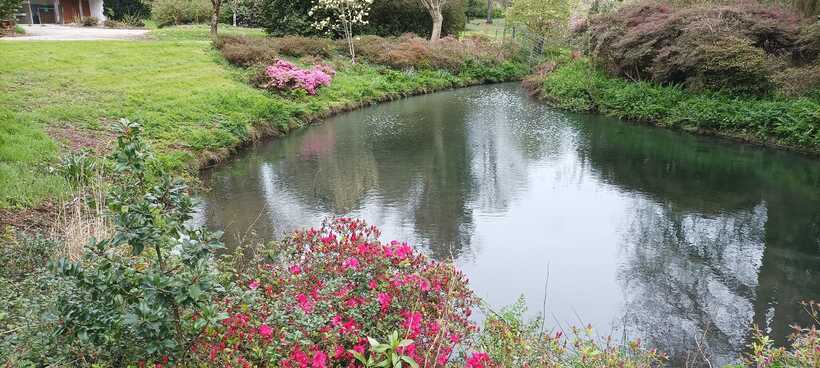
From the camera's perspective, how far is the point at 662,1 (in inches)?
823

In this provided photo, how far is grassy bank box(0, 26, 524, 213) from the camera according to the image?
383 inches

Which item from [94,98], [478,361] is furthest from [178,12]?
[478,361]

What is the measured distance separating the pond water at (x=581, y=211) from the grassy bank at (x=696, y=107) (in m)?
0.67

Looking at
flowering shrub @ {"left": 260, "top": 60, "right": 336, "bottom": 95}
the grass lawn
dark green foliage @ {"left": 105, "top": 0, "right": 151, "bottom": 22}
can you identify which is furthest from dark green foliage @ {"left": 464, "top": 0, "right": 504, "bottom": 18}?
the grass lawn

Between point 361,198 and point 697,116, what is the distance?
11.2 meters

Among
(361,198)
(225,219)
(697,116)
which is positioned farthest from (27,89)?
(697,116)

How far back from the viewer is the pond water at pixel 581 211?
6.97 meters

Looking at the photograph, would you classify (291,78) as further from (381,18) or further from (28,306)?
(28,306)

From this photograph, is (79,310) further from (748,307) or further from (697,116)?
(697,116)

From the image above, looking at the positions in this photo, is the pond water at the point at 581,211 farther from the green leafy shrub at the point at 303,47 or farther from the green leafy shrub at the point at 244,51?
the green leafy shrub at the point at 303,47

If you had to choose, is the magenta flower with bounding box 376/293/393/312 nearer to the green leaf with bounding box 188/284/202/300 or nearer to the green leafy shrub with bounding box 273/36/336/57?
the green leaf with bounding box 188/284/202/300

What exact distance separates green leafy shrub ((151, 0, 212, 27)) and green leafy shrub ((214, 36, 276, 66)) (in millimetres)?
14951

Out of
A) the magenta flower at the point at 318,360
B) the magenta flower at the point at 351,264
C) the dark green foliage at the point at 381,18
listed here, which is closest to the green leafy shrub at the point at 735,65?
the magenta flower at the point at 351,264

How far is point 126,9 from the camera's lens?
4459cm
